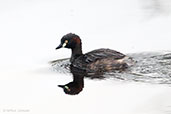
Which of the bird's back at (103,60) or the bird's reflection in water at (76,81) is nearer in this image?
the bird's reflection in water at (76,81)

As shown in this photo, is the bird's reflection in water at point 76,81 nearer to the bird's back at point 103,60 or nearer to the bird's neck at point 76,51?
the bird's back at point 103,60

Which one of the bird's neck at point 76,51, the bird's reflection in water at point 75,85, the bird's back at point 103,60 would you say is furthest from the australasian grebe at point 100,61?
the bird's reflection in water at point 75,85

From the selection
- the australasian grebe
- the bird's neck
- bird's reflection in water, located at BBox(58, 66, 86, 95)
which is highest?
the bird's neck

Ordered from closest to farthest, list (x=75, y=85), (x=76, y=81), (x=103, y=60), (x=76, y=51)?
(x=75, y=85), (x=76, y=81), (x=103, y=60), (x=76, y=51)

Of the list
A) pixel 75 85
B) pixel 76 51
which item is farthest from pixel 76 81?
pixel 76 51

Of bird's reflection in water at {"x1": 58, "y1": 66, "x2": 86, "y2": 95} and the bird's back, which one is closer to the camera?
bird's reflection in water at {"x1": 58, "y1": 66, "x2": 86, "y2": 95}

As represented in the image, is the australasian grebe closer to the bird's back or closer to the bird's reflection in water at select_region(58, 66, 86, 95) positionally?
the bird's back

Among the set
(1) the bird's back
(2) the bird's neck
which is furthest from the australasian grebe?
(2) the bird's neck

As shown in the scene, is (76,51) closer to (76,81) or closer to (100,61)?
(100,61)

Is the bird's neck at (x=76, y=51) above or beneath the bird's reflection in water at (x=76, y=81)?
above

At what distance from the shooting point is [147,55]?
13.3 meters

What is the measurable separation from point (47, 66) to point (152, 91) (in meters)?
2.64

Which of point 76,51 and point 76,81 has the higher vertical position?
point 76,51

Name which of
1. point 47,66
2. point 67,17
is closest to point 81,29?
point 67,17
